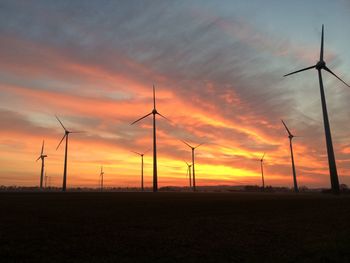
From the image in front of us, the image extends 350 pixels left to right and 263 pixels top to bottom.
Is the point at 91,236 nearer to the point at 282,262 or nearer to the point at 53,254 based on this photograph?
the point at 53,254

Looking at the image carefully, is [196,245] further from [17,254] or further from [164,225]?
[17,254]

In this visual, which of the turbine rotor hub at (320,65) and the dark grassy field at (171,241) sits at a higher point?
the turbine rotor hub at (320,65)

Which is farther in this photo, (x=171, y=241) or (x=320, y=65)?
(x=320, y=65)

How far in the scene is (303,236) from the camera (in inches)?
863

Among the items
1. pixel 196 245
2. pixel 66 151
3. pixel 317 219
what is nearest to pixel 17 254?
pixel 196 245

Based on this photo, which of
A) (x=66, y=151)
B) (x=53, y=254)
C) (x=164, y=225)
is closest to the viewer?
(x=53, y=254)

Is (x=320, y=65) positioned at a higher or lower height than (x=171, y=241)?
higher

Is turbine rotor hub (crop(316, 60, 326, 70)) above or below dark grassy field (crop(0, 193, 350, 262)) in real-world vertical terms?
above

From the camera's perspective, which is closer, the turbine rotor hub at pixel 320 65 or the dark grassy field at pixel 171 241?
the dark grassy field at pixel 171 241

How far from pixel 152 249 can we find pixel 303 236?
34.1ft

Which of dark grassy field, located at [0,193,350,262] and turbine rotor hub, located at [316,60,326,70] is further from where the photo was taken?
turbine rotor hub, located at [316,60,326,70]

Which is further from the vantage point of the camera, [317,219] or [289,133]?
[289,133]

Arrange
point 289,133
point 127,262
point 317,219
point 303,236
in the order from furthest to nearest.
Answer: point 289,133 < point 317,219 < point 303,236 < point 127,262

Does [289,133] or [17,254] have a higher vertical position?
[289,133]
